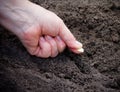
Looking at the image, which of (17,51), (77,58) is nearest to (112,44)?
(77,58)

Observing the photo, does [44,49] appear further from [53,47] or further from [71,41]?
[71,41]


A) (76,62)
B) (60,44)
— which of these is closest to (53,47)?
(60,44)

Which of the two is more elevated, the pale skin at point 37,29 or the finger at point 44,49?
the pale skin at point 37,29

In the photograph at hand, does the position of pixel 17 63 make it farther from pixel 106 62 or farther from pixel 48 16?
pixel 106 62

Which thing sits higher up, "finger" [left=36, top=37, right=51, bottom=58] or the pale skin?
the pale skin

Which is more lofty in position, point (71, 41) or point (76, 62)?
point (71, 41)
